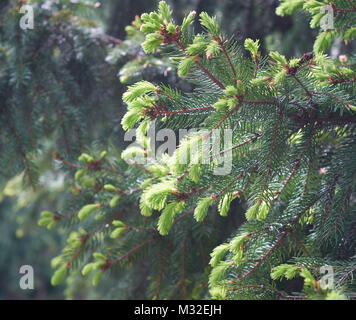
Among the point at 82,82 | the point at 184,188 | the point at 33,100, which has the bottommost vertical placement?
the point at 184,188

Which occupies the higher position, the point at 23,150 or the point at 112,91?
the point at 112,91

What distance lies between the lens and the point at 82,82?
6.08ft

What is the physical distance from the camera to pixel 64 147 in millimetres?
1877

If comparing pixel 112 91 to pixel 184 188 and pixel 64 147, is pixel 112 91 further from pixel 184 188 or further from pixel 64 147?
pixel 184 188

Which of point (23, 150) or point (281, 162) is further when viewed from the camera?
point (23, 150)

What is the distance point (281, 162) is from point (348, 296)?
0.38m

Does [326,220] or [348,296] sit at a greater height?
[326,220]

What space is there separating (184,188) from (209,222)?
1.92 ft
